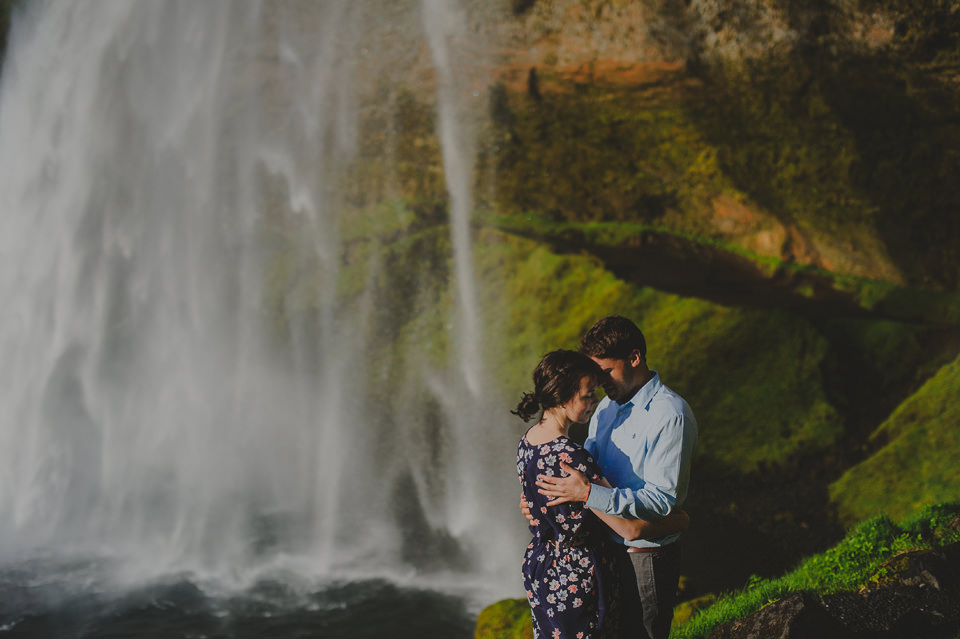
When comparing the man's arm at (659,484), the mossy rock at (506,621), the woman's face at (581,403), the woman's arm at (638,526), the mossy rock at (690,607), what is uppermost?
the woman's face at (581,403)

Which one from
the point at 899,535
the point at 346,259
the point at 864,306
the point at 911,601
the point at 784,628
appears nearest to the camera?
the point at 784,628

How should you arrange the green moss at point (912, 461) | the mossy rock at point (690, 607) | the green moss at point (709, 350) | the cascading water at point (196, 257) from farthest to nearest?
1. the cascading water at point (196, 257)
2. the green moss at point (709, 350)
3. the green moss at point (912, 461)
4. the mossy rock at point (690, 607)

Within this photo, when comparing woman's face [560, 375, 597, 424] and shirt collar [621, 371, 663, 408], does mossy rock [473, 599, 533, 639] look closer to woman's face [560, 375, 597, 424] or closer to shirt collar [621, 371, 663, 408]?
shirt collar [621, 371, 663, 408]

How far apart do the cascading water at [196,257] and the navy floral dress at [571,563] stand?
21.7 ft

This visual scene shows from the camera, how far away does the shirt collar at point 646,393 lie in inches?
109

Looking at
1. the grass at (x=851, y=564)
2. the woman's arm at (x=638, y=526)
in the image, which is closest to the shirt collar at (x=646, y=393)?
the woman's arm at (x=638, y=526)

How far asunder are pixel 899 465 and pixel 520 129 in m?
6.28

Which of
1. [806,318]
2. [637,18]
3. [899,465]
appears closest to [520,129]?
[637,18]

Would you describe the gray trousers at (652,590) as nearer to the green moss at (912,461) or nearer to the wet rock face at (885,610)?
the wet rock face at (885,610)

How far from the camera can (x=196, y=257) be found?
11258 mm

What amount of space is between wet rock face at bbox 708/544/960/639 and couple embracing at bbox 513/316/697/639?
99cm

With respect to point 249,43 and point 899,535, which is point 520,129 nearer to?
point 249,43

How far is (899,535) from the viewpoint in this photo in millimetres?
4938

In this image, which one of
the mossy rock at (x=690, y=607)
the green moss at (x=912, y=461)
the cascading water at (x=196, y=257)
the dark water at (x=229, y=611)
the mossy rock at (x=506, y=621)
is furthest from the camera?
the cascading water at (x=196, y=257)
